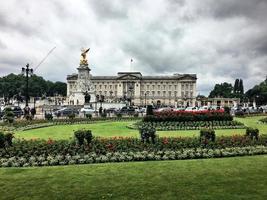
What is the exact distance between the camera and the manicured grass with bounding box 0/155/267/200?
28.9ft

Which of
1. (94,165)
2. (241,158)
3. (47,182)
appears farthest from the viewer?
(241,158)

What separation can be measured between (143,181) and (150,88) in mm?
151051

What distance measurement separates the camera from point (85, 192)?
29.7ft

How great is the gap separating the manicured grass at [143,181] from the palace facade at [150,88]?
142 meters

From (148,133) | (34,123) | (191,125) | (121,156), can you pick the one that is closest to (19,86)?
(34,123)

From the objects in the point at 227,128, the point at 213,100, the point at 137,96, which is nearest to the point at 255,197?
the point at 227,128

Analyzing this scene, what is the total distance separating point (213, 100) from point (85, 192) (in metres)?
139

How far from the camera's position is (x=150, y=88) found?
161 meters

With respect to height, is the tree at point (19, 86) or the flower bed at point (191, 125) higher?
the tree at point (19, 86)

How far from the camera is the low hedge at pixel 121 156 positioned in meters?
12.9

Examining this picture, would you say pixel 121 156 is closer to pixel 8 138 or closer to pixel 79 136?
pixel 79 136

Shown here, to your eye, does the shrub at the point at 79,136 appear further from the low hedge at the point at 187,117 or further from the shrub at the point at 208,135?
the low hedge at the point at 187,117

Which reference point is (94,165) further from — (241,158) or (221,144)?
(221,144)

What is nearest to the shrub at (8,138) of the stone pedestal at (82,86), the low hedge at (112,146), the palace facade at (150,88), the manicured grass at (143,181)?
the low hedge at (112,146)
